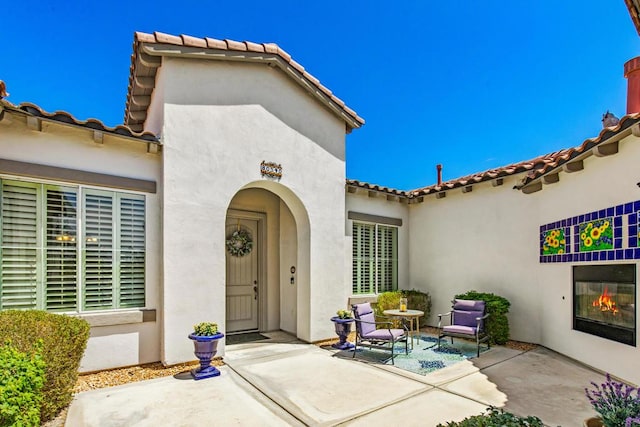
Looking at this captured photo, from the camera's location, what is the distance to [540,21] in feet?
28.0

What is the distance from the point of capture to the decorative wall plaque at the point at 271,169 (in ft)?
25.4

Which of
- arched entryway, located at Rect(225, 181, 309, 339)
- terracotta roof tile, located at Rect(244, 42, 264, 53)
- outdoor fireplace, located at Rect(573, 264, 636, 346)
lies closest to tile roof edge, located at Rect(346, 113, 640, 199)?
outdoor fireplace, located at Rect(573, 264, 636, 346)

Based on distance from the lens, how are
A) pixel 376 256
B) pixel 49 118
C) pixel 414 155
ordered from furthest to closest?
pixel 414 155 → pixel 376 256 → pixel 49 118

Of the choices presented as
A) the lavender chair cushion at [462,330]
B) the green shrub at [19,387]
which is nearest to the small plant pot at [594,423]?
the green shrub at [19,387]

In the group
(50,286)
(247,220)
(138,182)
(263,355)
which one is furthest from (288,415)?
(247,220)

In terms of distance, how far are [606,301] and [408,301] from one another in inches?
193

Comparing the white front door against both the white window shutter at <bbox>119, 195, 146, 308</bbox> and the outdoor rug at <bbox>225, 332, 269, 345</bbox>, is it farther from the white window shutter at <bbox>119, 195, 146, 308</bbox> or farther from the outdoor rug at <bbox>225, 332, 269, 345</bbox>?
the white window shutter at <bbox>119, 195, 146, 308</bbox>

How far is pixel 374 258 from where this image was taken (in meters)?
10.5

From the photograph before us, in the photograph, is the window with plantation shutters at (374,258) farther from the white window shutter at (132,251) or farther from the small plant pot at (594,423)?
the small plant pot at (594,423)

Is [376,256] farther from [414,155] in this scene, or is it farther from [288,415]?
[414,155]

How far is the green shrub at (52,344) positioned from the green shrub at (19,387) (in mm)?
551

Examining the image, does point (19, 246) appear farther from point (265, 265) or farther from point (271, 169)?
point (265, 265)

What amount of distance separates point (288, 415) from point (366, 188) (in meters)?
6.66

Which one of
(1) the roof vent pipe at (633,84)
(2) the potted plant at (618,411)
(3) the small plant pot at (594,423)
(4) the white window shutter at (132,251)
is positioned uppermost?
(1) the roof vent pipe at (633,84)
